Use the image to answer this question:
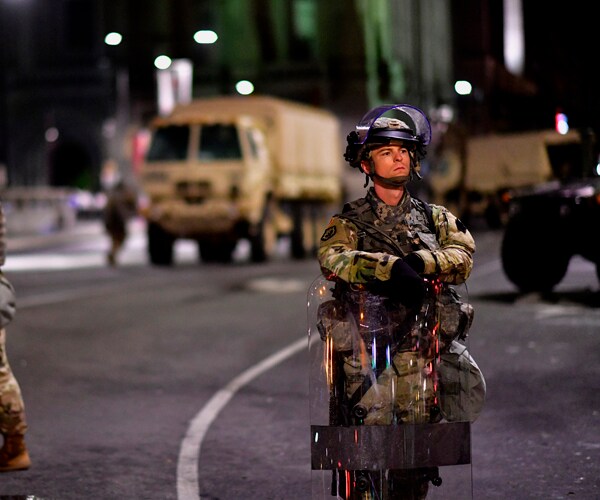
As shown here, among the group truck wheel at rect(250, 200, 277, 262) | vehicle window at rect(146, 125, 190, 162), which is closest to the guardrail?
vehicle window at rect(146, 125, 190, 162)

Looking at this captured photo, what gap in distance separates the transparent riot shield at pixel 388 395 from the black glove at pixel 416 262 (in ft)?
0.26

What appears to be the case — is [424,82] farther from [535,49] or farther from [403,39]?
[535,49]

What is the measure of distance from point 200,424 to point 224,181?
1786 centimetres

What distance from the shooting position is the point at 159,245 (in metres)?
28.0

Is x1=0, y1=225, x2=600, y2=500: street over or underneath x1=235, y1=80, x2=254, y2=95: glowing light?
underneath

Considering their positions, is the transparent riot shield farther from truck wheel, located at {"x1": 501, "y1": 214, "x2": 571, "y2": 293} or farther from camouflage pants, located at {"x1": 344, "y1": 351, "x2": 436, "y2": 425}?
truck wheel, located at {"x1": 501, "y1": 214, "x2": 571, "y2": 293}

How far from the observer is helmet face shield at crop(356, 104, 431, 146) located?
16.6 ft

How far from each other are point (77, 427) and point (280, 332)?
5570 mm

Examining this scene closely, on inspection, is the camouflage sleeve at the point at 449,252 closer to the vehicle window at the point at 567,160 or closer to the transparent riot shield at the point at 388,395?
the transparent riot shield at the point at 388,395

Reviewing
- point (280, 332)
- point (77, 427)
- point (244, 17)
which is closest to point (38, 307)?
point (280, 332)

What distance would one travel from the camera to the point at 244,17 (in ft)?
190

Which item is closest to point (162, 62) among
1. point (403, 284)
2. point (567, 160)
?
point (567, 160)

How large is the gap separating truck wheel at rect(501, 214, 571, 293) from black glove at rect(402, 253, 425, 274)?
11.1 meters

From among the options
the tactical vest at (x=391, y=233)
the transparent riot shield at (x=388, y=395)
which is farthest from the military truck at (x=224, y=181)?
the transparent riot shield at (x=388, y=395)
